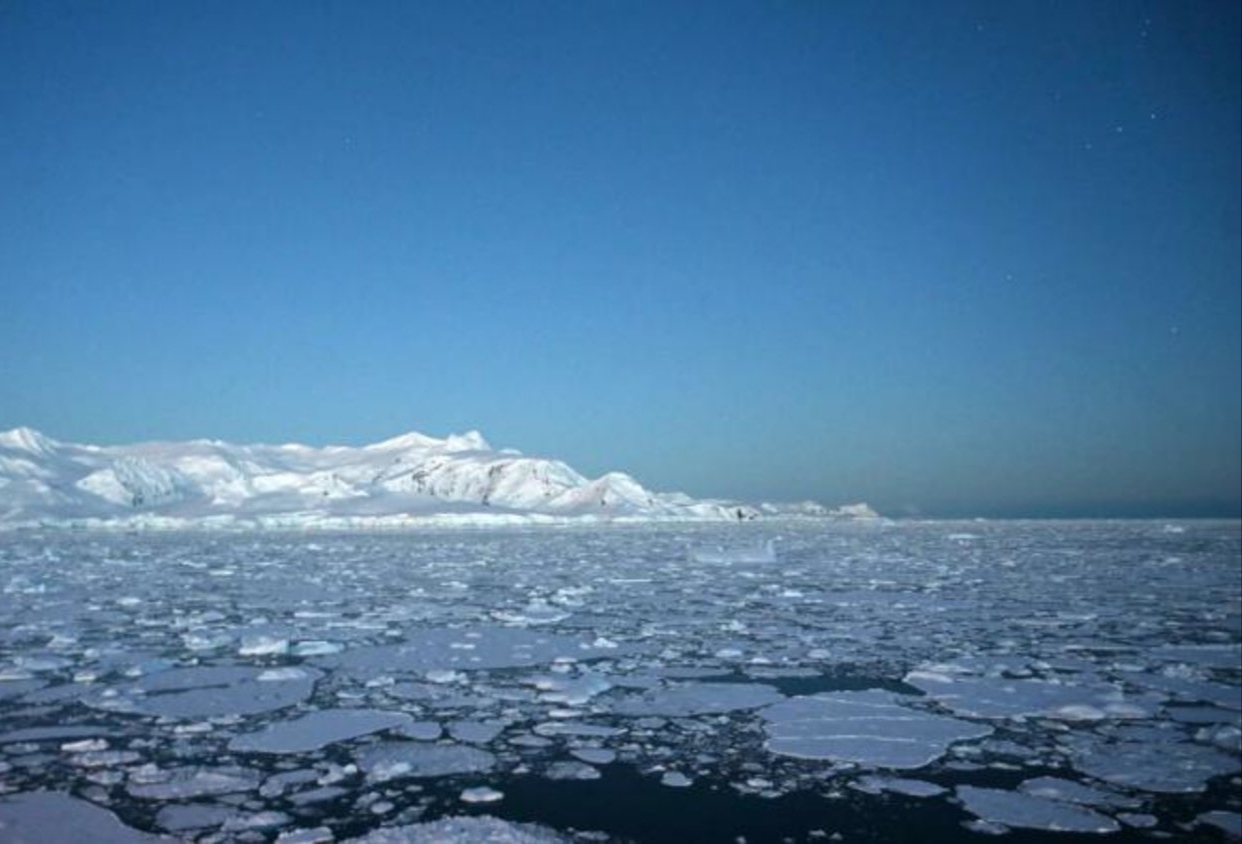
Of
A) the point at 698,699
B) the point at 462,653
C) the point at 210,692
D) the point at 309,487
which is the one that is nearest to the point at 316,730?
the point at 210,692

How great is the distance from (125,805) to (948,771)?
420 cm

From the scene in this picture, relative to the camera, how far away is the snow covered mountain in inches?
3054

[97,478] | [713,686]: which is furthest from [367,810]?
[97,478]

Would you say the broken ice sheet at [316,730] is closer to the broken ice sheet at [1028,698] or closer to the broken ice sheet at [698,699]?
the broken ice sheet at [698,699]

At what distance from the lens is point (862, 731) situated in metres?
5.26

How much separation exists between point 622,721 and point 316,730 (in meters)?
1.99

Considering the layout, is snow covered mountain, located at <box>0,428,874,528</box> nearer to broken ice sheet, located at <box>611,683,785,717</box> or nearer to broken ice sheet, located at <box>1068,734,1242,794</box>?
broken ice sheet, located at <box>611,683,785,717</box>

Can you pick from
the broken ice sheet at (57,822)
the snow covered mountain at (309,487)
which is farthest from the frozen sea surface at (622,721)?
the snow covered mountain at (309,487)

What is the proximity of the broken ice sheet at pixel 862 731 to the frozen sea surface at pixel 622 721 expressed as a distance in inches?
1.1

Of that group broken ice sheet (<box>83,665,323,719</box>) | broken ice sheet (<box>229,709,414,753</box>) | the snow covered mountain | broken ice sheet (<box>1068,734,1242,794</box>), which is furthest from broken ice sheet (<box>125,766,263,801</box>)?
the snow covered mountain

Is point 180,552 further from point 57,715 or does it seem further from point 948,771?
point 948,771

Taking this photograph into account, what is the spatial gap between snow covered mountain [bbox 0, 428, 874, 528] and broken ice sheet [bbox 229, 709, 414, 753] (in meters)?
67.6

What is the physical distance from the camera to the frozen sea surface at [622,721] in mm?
3887

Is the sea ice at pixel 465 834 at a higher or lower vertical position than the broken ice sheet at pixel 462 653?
higher
